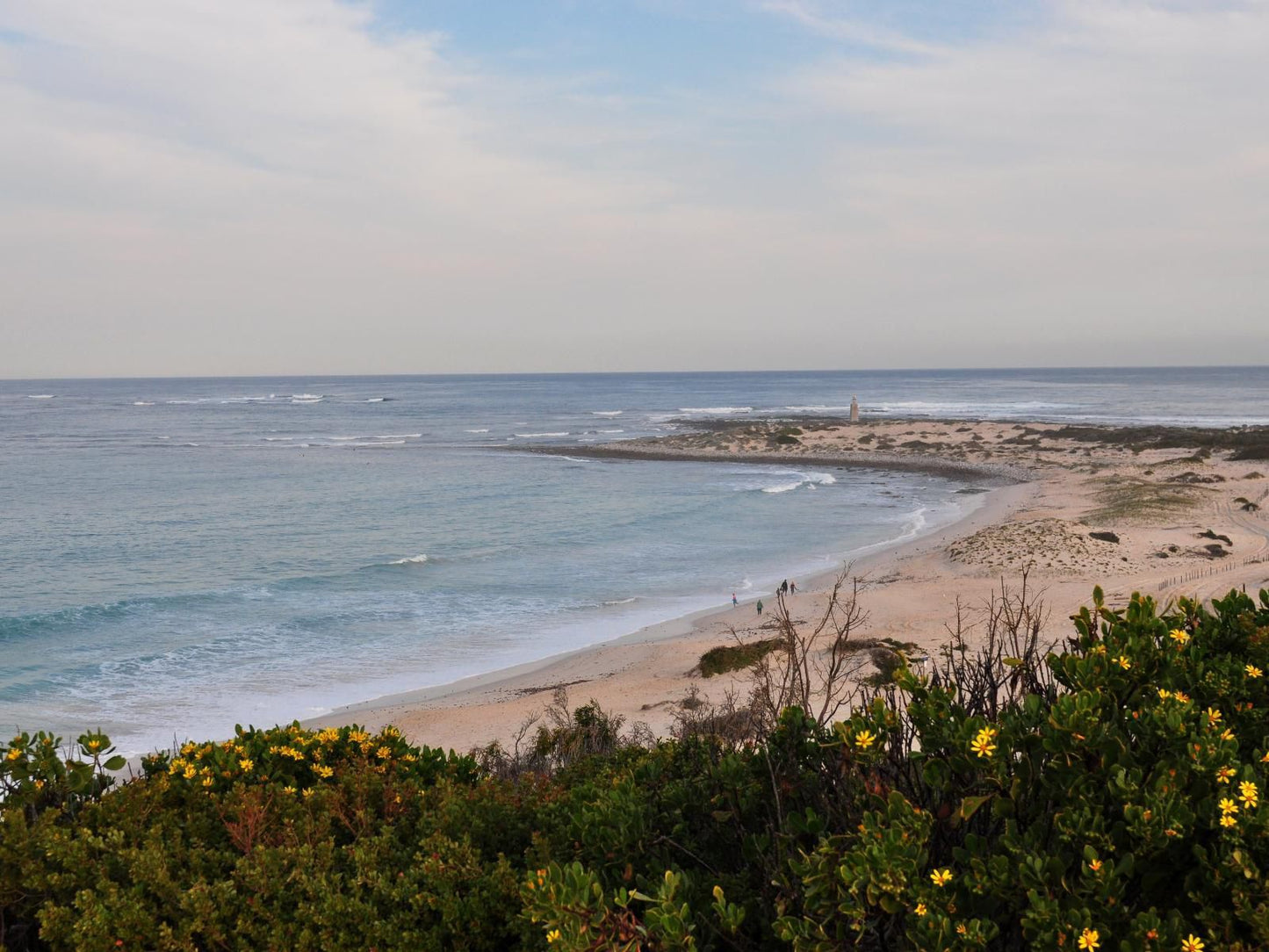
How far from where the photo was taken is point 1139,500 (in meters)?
35.6

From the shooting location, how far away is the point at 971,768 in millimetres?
2992

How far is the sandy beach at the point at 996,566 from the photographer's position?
15914mm

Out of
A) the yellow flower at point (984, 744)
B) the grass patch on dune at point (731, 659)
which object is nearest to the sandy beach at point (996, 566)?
the grass patch on dune at point (731, 659)

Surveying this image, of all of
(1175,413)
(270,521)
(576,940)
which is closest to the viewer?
(576,940)

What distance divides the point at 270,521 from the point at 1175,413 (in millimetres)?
83073

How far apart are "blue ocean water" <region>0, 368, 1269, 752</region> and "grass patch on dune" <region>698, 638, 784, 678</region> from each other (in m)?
4.40

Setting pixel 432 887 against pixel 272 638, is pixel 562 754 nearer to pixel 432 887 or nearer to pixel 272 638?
pixel 432 887

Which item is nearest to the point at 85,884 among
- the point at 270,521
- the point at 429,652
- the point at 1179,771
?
the point at 1179,771

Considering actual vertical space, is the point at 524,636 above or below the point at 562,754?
below

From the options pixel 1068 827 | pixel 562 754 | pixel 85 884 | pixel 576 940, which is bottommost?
pixel 562 754

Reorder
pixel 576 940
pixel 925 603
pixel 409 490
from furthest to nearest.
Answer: pixel 409 490, pixel 925 603, pixel 576 940

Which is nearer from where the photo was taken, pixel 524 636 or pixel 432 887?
pixel 432 887

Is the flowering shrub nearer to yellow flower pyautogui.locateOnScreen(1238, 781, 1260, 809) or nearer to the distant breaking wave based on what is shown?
yellow flower pyautogui.locateOnScreen(1238, 781, 1260, 809)

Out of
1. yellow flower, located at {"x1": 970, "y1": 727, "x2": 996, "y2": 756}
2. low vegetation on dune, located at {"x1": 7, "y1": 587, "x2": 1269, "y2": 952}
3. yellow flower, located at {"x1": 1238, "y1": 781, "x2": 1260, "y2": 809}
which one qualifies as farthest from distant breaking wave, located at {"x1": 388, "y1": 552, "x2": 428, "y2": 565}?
yellow flower, located at {"x1": 1238, "y1": 781, "x2": 1260, "y2": 809}
